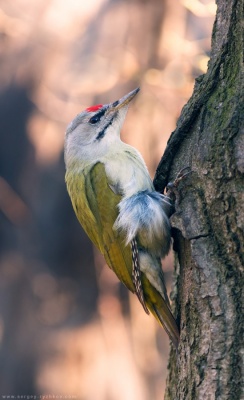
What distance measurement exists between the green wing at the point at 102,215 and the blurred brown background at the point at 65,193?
2.40m

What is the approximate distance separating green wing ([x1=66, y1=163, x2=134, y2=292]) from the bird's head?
8.2 inches

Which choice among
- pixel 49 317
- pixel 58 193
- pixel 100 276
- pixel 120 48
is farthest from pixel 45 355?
pixel 120 48

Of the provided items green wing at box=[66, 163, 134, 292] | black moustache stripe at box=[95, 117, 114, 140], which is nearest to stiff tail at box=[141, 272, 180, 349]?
green wing at box=[66, 163, 134, 292]

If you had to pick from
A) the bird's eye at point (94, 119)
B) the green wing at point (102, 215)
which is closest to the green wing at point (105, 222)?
the green wing at point (102, 215)

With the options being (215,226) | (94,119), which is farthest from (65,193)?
(215,226)

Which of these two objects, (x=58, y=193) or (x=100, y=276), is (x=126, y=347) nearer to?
(x=100, y=276)

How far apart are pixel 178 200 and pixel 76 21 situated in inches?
152

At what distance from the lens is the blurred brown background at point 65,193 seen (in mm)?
6496

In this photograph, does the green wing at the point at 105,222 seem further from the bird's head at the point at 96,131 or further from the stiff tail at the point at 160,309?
the bird's head at the point at 96,131

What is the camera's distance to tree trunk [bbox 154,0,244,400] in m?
2.83

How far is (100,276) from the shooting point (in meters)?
6.47

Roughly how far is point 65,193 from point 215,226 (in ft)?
12.1

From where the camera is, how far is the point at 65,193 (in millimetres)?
6496

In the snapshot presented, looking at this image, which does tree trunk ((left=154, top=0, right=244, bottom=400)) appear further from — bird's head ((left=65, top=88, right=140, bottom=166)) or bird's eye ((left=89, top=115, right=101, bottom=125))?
bird's eye ((left=89, top=115, right=101, bottom=125))
